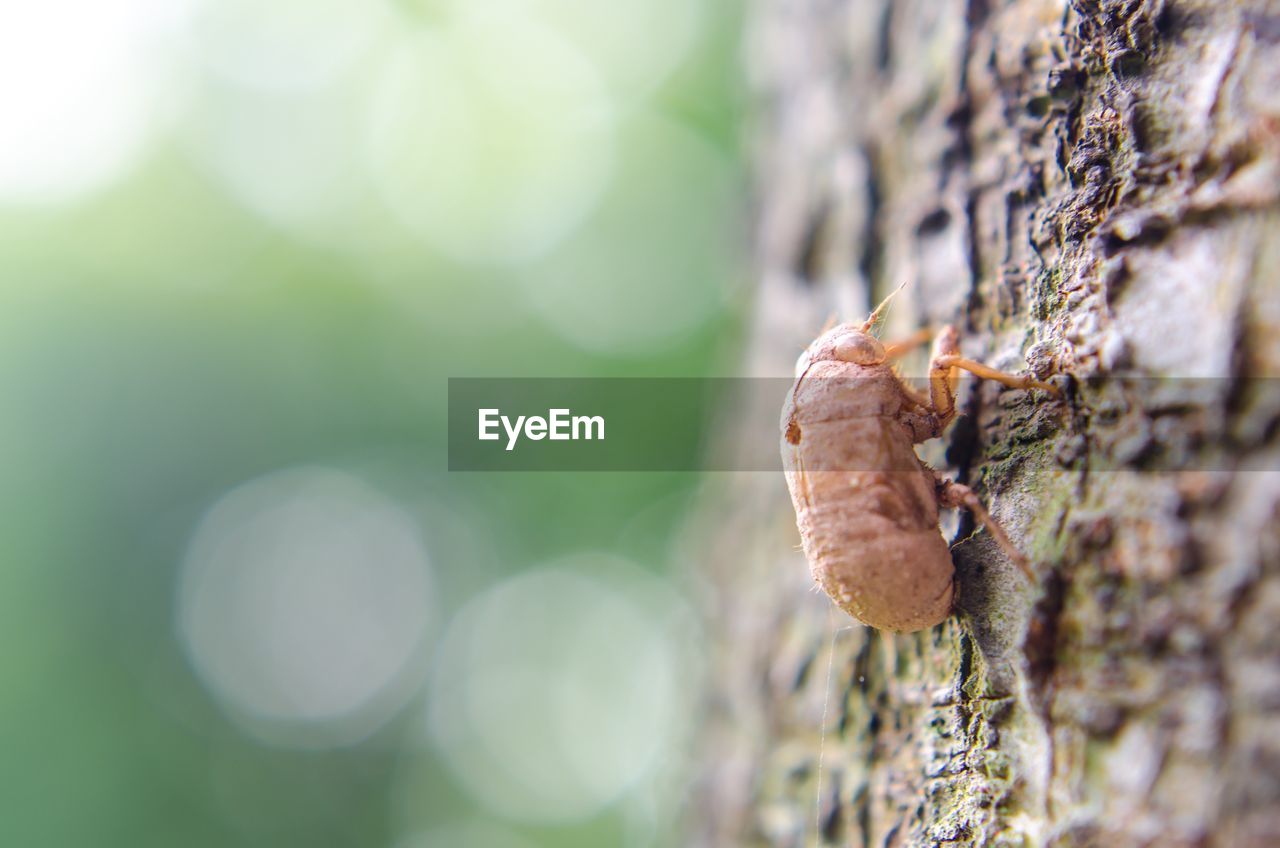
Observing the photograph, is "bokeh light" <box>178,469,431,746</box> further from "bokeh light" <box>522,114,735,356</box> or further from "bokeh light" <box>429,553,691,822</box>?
"bokeh light" <box>522,114,735,356</box>

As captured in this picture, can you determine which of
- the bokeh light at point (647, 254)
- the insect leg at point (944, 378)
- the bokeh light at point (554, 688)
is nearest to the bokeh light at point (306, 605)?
the bokeh light at point (554, 688)

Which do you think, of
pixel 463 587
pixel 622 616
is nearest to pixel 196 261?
pixel 463 587

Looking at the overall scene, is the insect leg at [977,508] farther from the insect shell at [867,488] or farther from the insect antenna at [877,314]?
the insect antenna at [877,314]

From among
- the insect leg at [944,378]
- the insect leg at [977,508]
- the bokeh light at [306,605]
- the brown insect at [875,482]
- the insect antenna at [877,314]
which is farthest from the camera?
the bokeh light at [306,605]

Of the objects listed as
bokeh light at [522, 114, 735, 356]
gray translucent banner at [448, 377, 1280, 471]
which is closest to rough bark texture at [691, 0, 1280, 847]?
gray translucent banner at [448, 377, 1280, 471]

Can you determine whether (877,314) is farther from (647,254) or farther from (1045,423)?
(647,254)

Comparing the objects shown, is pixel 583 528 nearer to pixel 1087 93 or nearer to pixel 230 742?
pixel 230 742

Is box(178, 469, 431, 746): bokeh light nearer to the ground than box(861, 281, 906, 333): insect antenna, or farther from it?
nearer to the ground
